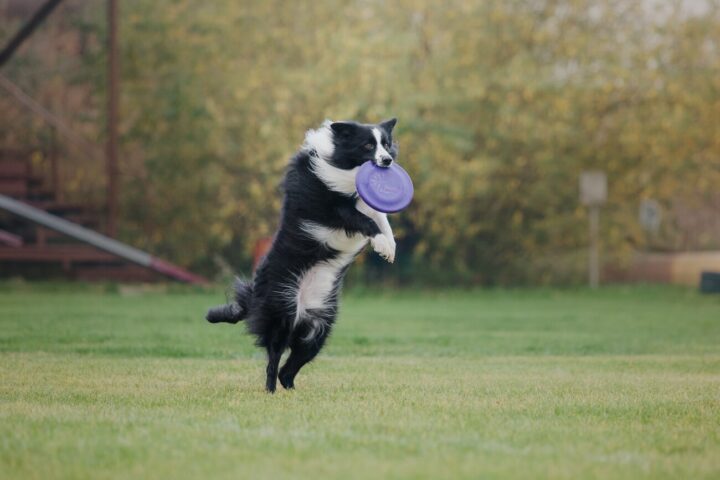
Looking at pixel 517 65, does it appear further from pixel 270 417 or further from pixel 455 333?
pixel 270 417

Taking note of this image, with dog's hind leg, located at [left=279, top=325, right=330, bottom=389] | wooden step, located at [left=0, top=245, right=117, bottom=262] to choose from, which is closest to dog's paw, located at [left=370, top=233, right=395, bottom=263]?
dog's hind leg, located at [left=279, top=325, right=330, bottom=389]

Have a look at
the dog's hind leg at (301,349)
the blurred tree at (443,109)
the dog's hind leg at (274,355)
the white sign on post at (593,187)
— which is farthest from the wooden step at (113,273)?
the dog's hind leg at (274,355)

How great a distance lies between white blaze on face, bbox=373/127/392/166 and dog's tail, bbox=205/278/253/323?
52.1 inches

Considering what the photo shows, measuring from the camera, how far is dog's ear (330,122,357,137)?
25.1 ft

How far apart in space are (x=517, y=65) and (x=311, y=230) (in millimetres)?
17592

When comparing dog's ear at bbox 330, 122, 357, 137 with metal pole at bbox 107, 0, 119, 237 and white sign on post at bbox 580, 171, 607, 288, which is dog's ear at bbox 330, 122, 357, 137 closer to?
metal pole at bbox 107, 0, 119, 237

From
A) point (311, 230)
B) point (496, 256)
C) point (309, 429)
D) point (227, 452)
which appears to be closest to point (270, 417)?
point (309, 429)

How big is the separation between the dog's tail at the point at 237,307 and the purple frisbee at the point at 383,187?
1.24 m

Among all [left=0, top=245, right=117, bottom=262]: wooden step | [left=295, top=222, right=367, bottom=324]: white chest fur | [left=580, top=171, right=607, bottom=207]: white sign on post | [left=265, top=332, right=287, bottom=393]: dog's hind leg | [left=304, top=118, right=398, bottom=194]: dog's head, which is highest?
[left=304, top=118, right=398, bottom=194]: dog's head

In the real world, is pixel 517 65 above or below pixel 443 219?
above

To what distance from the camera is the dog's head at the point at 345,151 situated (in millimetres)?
7574

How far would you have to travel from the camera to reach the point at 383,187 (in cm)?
744

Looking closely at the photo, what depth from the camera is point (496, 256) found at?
88.7 ft

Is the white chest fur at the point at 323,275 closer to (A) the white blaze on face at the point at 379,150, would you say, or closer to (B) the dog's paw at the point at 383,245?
(B) the dog's paw at the point at 383,245
